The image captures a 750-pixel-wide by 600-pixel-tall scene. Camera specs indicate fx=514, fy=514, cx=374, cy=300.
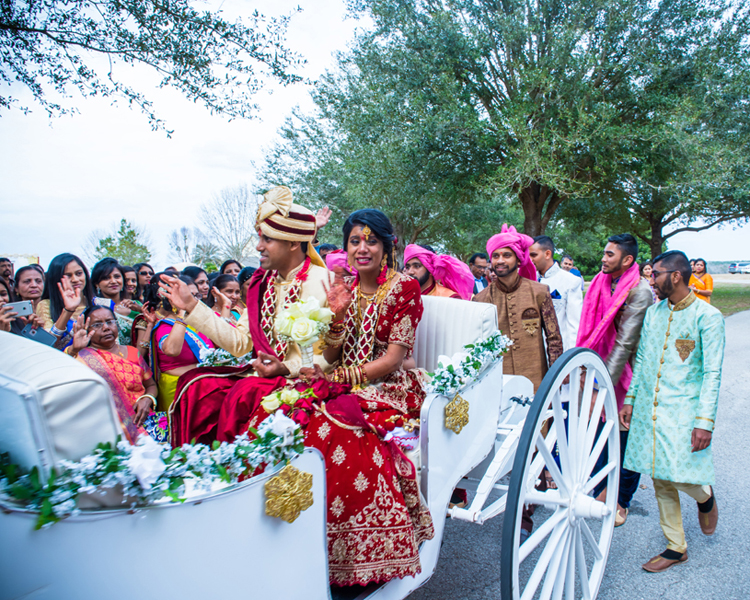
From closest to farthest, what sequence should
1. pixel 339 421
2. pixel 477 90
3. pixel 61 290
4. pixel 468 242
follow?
pixel 339 421 < pixel 61 290 < pixel 477 90 < pixel 468 242

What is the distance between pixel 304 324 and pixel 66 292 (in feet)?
7.93

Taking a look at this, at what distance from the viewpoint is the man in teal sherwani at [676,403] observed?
3021 mm

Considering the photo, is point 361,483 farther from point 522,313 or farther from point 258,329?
point 522,313

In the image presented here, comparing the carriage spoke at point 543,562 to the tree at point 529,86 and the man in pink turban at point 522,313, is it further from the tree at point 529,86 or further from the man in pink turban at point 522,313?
the tree at point 529,86

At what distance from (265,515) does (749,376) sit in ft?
27.7

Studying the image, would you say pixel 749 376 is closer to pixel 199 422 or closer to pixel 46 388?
pixel 199 422

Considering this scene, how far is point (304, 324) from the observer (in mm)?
2191

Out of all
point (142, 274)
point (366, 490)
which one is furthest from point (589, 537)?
point (142, 274)

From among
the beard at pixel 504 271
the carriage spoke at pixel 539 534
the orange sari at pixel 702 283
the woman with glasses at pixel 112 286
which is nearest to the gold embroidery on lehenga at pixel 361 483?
the carriage spoke at pixel 539 534

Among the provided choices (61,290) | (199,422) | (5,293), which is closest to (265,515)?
(199,422)

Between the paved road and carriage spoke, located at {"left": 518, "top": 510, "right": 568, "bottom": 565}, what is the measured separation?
0.70 m

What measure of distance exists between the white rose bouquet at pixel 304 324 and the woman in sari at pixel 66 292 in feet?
7.12

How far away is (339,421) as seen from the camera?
6.95ft

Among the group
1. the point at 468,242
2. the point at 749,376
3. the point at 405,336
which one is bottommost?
the point at 749,376
